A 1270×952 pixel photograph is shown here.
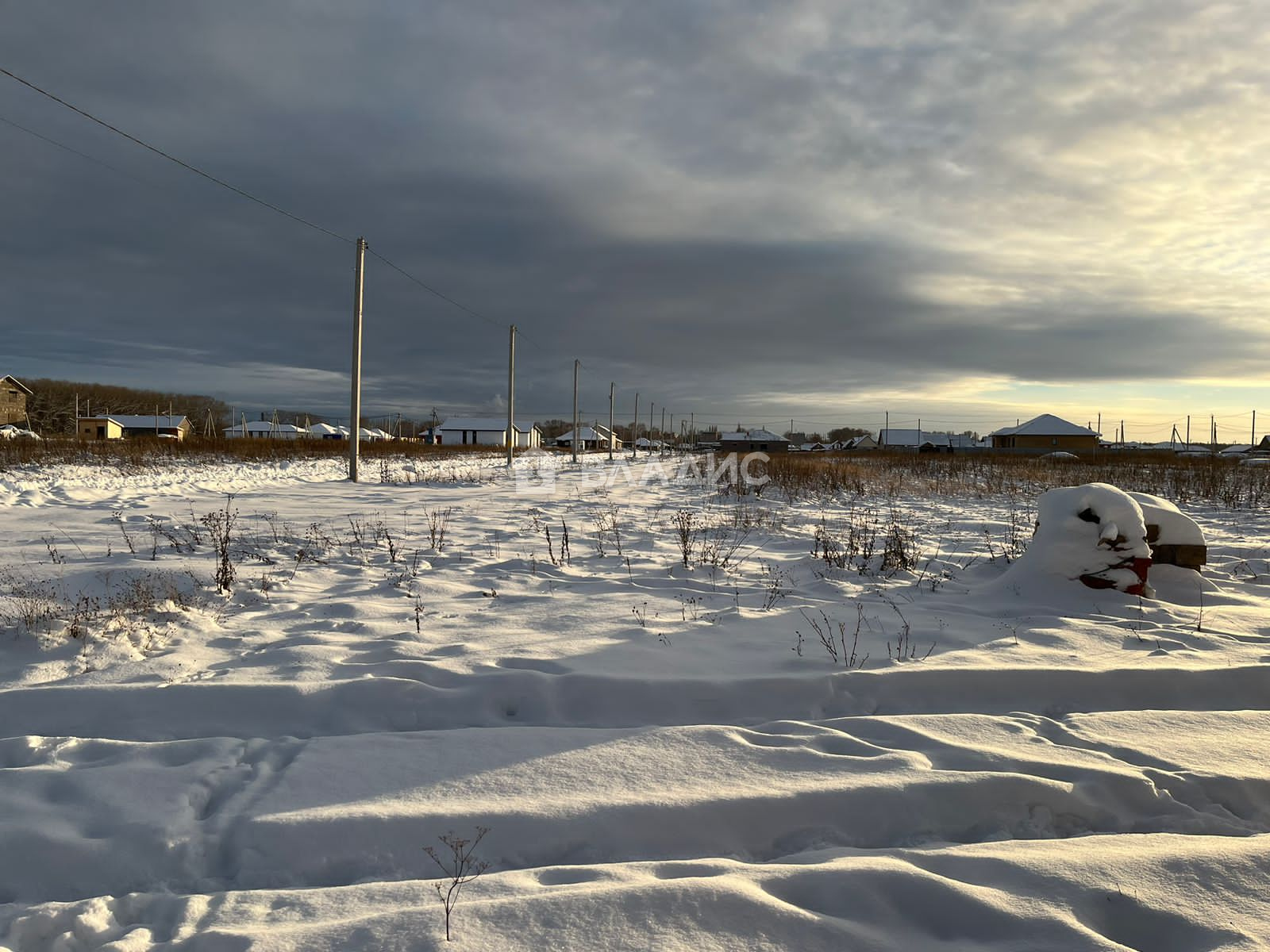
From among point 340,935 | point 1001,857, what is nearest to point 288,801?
point 340,935

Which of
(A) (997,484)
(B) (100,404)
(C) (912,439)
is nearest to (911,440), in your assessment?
(C) (912,439)

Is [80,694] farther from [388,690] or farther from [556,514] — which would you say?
[556,514]

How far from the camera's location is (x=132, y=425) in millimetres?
89688

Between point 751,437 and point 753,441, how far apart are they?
2.70 metres

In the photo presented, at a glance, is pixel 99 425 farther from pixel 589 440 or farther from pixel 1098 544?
pixel 1098 544

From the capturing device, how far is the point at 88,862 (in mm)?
2193

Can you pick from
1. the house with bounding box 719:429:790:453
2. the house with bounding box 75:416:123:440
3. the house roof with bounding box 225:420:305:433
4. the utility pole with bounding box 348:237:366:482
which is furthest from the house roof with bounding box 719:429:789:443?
the utility pole with bounding box 348:237:366:482

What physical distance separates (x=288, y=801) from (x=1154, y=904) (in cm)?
295

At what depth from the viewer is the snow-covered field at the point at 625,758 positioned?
1.99 meters

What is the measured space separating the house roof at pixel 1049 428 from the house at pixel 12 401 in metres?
112

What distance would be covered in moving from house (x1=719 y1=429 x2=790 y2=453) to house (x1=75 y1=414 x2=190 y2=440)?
8001cm

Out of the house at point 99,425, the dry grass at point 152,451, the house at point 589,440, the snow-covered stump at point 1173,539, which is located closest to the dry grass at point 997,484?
the snow-covered stump at point 1173,539

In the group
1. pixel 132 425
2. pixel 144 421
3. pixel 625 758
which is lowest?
pixel 625 758

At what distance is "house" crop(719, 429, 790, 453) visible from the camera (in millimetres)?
116306
